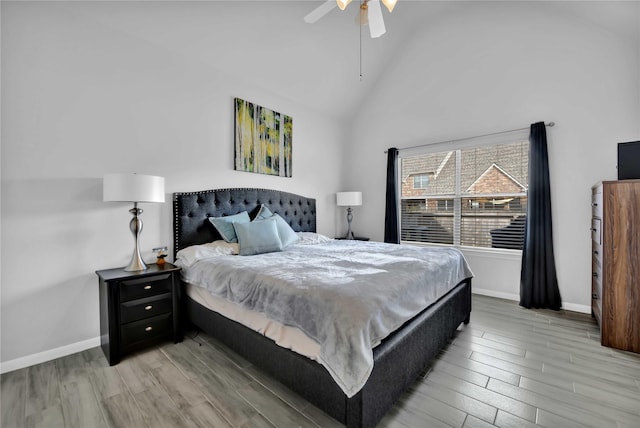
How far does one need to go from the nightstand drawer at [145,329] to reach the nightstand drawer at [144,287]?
0.21 m

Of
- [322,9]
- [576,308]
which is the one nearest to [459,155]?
[576,308]

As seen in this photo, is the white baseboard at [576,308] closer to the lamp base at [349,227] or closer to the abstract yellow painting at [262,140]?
the lamp base at [349,227]

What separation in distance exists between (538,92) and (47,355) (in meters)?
5.62

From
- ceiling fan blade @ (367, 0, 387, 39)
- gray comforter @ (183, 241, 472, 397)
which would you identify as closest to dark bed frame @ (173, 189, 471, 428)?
gray comforter @ (183, 241, 472, 397)

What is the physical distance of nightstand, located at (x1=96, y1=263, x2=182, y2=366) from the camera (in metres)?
2.08

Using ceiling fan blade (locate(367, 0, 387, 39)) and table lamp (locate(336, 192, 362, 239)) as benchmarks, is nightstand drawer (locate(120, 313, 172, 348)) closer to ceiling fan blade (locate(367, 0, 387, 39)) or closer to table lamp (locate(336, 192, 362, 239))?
table lamp (locate(336, 192, 362, 239))

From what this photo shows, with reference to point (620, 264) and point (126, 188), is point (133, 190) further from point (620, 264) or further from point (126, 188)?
point (620, 264)

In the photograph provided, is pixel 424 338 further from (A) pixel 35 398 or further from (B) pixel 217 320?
(A) pixel 35 398

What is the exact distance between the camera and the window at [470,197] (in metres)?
3.54

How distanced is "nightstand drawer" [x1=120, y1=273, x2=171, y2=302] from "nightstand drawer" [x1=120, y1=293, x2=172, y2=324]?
0.04 m

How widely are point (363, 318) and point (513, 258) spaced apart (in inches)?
126

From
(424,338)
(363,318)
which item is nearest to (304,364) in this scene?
(363,318)

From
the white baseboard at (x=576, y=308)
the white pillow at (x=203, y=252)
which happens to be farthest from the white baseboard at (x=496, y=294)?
the white pillow at (x=203, y=252)

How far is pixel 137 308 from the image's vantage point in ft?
7.20
